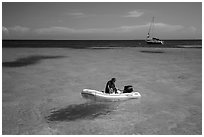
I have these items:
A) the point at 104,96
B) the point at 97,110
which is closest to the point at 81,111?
the point at 97,110

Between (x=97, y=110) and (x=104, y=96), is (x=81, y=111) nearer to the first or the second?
(x=97, y=110)

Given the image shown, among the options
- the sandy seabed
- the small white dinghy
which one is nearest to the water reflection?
the sandy seabed

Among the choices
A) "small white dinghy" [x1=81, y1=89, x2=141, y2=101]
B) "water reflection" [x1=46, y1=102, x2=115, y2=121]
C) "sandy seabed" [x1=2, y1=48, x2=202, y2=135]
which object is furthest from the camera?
"small white dinghy" [x1=81, y1=89, x2=141, y2=101]

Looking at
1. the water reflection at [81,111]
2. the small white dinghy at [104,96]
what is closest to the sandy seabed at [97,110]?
the water reflection at [81,111]

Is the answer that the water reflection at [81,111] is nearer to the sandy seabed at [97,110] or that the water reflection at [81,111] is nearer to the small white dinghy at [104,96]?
the sandy seabed at [97,110]

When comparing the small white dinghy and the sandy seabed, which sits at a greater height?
the small white dinghy

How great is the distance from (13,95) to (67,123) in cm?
563

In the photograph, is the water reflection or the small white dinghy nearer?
the water reflection

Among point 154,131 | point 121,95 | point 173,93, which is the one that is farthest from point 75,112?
point 173,93

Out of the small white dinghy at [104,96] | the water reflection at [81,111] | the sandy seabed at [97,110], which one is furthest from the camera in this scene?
the small white dinghy at [104,96]

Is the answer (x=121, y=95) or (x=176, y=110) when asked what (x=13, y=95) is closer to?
(x=121, y=95)

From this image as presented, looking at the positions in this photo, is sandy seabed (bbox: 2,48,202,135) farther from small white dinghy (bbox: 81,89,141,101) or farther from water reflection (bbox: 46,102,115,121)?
small white dinghy (bbox: 81,89,141,101)

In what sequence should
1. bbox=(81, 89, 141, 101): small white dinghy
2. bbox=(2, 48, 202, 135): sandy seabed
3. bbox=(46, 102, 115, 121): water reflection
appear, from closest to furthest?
bbox=(2, 48, 202, 135): sandy seabed < bbox=(46, 102, 115, 121): water reflection < bbox=(81, 89, 141, 101): small white dinghy

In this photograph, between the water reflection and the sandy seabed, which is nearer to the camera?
the sandy seabed
